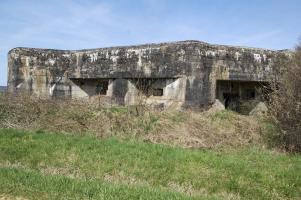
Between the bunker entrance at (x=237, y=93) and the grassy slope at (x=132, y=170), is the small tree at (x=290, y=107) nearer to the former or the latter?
the grassy slope at (x=132, y=170)

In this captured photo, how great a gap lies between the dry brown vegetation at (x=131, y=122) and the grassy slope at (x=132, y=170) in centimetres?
105

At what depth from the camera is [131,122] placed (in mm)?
13188

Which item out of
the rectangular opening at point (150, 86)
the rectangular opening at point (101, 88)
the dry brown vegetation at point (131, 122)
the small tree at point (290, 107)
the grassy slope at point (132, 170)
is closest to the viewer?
the grassy slope at point (132, 170)

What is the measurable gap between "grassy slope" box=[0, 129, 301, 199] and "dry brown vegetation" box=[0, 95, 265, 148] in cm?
105

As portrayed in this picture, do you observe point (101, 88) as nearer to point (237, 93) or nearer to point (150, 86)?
point (150, 86)

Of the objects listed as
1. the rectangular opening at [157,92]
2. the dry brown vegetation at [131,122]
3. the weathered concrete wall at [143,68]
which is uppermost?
the weathered concrete wall at [143,68]

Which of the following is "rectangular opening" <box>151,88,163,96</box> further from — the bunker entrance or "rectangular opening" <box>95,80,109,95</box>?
"rectangular opening" <box>95,80,109,95</box>

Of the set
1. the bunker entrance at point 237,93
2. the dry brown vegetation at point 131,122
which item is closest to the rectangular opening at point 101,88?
the dry brown vegetation at point 131,122

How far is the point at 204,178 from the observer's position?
8.79m

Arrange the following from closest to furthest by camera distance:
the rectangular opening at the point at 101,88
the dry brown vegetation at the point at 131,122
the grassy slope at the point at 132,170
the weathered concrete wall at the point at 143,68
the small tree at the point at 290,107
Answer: the grassy slope at the point at 132,170
the small tree at the point at 290,107
the dry brown vegetation at the point at 131,122
the weathered concrete wall at the point at 143,68
the rectangular opening at the point at 101,88

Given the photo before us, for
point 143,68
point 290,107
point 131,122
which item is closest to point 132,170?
point 131,122

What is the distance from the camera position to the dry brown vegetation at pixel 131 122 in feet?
40.4

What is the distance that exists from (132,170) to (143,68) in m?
7.62

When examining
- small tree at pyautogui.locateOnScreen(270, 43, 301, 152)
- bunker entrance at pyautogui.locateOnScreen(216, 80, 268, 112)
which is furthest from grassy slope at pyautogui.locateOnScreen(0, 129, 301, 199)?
bunker entrance at pyautogui.locateOnScreen(216, 80, 268, 112)
